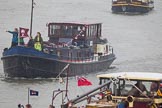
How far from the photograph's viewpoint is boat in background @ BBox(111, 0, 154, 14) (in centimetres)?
9100

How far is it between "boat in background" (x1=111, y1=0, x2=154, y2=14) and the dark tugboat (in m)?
42.5

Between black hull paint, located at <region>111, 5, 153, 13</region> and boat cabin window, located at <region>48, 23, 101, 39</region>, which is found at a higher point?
black hull paint, located at <region>111, 5, 153, 13</region>

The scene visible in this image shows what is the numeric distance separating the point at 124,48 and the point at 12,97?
960 inches

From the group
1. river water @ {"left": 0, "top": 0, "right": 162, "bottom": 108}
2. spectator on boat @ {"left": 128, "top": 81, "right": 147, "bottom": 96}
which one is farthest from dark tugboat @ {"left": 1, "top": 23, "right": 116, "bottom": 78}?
spectator on boat @ {"left": 128, "top": 81, "right": 147, "bottom": 96}

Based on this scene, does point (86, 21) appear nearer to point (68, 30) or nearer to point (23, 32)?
point (68, 30)

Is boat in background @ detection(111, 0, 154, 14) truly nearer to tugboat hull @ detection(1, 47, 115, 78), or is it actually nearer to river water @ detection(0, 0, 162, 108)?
river water @ detection(0, 0, 162, 108)

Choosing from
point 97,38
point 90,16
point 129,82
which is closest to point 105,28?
point 90,16

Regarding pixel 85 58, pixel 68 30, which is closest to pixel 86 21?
pixel 68 30

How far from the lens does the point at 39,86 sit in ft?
129

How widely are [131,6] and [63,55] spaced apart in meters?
49.7

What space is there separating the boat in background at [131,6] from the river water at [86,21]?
870mm

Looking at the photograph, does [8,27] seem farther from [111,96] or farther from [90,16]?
[111,96]

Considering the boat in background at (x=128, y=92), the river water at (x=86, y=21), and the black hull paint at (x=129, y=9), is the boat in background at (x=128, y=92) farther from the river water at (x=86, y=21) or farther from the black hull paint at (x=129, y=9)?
the black hull paint at (x=129, y=9)

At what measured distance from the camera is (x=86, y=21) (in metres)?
71.9
